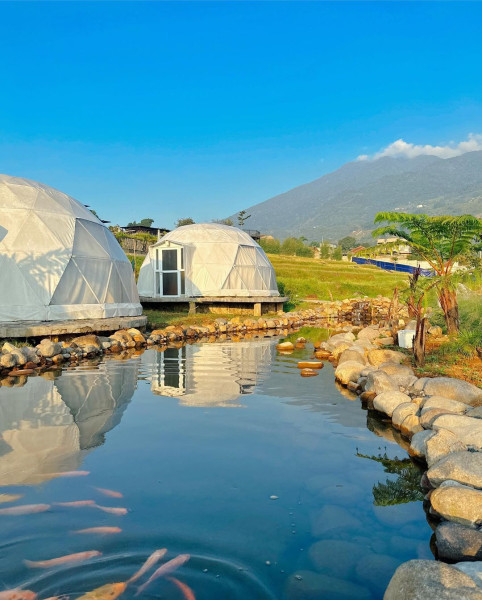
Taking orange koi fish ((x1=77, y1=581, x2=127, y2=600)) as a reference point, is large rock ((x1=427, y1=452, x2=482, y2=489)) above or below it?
above

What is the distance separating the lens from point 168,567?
4.01 meters

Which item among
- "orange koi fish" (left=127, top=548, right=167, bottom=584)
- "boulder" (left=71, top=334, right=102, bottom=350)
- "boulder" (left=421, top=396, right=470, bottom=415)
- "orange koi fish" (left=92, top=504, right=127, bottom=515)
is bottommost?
"orange koi fish" (left=127, top=548, right=167, bottom=584)

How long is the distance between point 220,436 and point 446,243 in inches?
390

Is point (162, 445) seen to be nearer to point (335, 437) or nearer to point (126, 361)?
point (335, 437)

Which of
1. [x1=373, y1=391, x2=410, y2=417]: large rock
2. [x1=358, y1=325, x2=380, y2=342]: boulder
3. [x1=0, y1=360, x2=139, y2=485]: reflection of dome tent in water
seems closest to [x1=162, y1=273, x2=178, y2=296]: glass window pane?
[x1=358, y1=325, x2=380, y2=342]: boulder

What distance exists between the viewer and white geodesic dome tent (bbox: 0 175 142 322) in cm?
1470

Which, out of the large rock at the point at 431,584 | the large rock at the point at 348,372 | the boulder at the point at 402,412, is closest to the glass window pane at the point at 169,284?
the large rock at the point at 348,372

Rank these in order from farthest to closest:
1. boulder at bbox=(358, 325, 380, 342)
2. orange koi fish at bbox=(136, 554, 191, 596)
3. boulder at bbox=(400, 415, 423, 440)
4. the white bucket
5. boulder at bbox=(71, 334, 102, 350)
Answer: boulder at bbox=(358, 325, 380, 342) < boulder at bbox=(71, 334, 102, 350) < the white bucket < boulder at bbox=(400, 415, 423, 440) < orange koi fish at bbox=(136, 554, 191, 596)

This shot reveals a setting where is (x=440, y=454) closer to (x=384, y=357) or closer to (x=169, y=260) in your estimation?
(x=384, y=357)

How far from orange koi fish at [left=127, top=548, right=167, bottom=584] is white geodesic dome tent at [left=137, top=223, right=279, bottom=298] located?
2115 cm

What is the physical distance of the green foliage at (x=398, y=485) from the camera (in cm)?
532

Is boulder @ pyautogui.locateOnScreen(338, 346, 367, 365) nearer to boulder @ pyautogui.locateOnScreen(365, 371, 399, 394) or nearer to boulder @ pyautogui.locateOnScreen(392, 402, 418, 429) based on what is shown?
boulder @ pyautogui.locateOnScreen(365, 371, 399, 394)

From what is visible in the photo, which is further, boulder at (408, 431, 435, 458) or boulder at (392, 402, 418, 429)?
boulder at (392, 402, 418, 429)

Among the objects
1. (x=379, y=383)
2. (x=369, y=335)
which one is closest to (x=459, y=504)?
(x=379, y=383)
